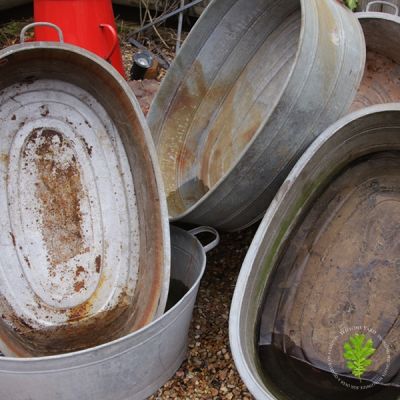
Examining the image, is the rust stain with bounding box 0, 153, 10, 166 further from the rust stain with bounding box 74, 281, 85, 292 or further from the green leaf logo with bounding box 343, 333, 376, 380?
the green leaf logo with bounding box 343, 333, 376, 380

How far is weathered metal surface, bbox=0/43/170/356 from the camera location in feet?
6.96

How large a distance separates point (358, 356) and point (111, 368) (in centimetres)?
76

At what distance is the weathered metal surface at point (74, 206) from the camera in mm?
2121

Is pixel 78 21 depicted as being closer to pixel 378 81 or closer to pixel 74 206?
pixel 74 206

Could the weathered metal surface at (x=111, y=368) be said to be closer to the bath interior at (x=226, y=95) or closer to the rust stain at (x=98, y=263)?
the rust stain at (x=98, y=263)

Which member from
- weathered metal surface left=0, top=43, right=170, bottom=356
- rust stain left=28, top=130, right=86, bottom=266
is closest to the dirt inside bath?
weathered metal surface left=0, top=43, right=170, bottom=356

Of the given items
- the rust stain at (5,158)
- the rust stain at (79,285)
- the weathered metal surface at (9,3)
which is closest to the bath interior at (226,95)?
the rust stain at (79,285)

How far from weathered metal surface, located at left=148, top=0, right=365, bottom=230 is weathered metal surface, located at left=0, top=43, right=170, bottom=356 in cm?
26

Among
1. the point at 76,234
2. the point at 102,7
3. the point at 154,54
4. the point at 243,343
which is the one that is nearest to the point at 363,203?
the point at 243,343

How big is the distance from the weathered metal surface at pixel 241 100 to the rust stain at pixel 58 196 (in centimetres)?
41

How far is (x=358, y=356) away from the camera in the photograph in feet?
6.16

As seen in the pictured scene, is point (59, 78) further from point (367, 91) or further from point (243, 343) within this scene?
point (367, 91)

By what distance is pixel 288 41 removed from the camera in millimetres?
2539

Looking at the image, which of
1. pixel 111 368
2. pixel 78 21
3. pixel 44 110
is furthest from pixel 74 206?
pixel 78 21
